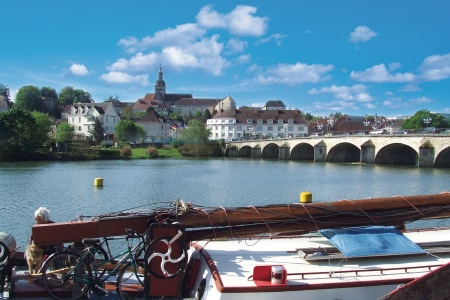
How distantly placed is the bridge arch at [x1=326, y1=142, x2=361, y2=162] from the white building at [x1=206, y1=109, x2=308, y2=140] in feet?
151

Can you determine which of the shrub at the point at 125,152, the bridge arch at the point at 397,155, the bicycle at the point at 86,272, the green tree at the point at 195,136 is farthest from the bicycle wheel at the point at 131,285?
the green tree at the point at 195,136

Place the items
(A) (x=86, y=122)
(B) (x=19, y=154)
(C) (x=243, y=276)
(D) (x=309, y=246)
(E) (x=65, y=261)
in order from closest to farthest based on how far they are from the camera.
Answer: (C) (x=243, y=276), (E) (x=65, y=261), (D) (x=309, y=246), (B) (x=19, y=154), (A) (x=86, y=122)

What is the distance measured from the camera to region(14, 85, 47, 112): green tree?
149375mm

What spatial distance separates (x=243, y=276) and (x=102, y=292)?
2591 millimetres

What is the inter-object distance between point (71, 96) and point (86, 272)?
188325 millimetres

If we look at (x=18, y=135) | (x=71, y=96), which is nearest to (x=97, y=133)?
(x=18, y=135)

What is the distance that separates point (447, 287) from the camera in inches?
258

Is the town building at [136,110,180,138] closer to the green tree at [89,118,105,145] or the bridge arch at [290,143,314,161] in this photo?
the green tree at [89,118,105,145]

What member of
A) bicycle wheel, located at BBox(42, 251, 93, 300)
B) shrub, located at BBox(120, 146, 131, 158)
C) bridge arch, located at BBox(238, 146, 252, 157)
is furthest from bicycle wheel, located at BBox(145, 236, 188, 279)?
bridge arch, located at BBox(238, 146, 252, 157)

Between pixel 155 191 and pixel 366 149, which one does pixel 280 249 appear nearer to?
pixel 155 191

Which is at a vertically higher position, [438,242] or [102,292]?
[438,242]

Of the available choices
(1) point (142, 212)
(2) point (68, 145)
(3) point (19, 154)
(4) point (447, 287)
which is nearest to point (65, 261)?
(1) point (142, 212)

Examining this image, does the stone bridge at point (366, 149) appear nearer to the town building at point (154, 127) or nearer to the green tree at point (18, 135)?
the town building at point (154, 127)

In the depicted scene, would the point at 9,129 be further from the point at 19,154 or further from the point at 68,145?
the point at 68,145
